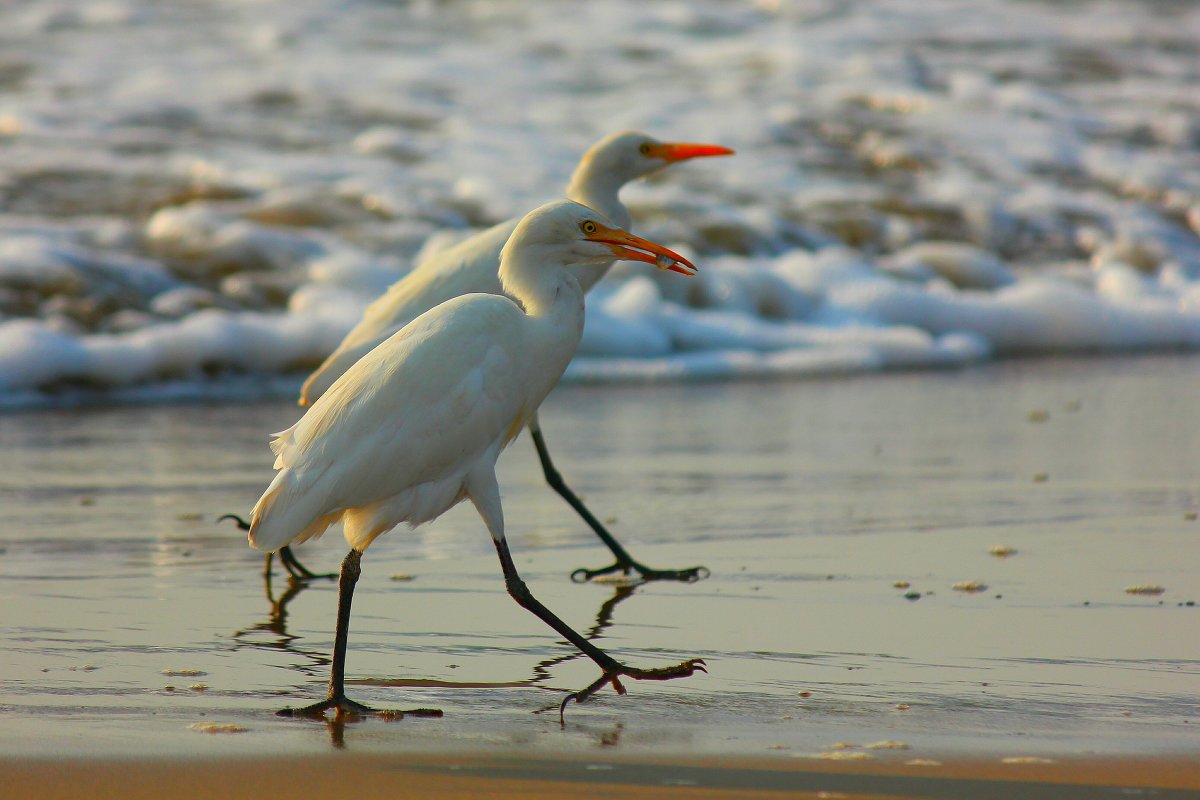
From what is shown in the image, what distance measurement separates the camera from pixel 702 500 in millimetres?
5488

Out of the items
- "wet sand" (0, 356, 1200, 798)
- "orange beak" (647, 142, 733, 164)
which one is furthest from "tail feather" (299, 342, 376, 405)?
"orange beak" (647, 142, 733, 164)

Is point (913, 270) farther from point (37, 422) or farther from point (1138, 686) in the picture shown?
point (1138, 686)

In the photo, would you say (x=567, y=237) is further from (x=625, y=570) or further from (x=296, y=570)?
(x=296, y=570)

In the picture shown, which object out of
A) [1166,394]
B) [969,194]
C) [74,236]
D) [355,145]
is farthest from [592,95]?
[1166,394]

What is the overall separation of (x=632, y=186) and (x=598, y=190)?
22.8 feet

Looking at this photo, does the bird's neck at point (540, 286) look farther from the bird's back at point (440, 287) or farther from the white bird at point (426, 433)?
the bird's back at point (440, 287)

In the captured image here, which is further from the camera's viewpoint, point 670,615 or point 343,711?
point 670,615

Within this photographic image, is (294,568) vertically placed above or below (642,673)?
below

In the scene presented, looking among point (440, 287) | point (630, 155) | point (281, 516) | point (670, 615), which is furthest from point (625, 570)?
point (630, 155)

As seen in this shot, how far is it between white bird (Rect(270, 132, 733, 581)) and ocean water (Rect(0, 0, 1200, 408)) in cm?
327

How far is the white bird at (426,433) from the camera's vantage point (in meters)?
3.19

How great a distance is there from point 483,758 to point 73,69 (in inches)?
523

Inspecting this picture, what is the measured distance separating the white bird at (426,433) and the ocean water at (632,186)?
15.9ft

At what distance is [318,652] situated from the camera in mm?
3621
